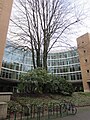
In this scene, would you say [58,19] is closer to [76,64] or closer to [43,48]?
[43,48]

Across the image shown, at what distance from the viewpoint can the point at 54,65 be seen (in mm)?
50281

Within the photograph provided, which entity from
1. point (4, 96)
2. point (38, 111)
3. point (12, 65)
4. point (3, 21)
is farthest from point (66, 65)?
point (38, 111)

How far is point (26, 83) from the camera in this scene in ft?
41.1

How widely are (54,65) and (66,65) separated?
14.1 ft

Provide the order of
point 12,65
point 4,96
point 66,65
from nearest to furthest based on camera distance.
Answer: point 4,96 < point 12,65 < point 66,65

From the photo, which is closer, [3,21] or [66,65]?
[3,21]

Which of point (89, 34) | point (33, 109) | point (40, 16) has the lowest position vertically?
point (33, 109)

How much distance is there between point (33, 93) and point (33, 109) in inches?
179

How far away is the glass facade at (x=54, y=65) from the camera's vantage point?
39.3 metres

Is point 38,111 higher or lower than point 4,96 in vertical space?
lower

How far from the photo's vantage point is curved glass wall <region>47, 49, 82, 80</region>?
46.4 m

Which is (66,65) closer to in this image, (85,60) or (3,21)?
(85,60)

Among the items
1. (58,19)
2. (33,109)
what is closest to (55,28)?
(58,19)

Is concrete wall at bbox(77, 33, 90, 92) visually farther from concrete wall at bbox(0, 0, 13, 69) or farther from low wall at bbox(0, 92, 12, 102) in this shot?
Result: low wall at bbox(0, 92, 12, 102)
